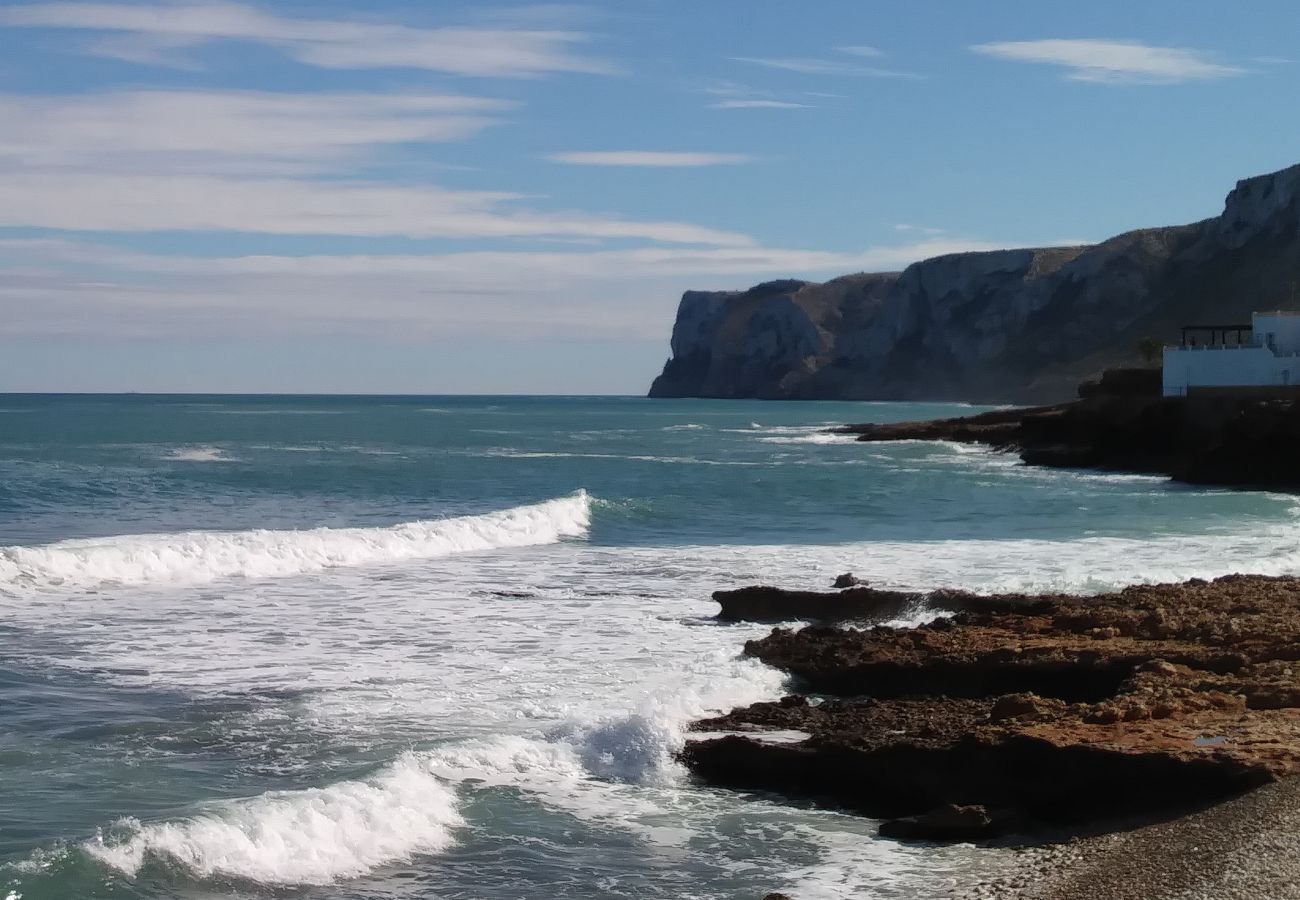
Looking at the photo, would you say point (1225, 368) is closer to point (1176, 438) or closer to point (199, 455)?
point (1176, 438)

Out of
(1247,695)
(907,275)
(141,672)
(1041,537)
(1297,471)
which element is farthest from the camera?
(907,275)

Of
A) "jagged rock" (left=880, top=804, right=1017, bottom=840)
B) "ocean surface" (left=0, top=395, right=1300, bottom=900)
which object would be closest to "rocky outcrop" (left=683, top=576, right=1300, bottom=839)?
"jagged rock" (left=880, top=804, right=1017, bottom=840)

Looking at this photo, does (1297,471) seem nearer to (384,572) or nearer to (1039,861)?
(384,572)

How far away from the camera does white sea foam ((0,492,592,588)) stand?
20.6m

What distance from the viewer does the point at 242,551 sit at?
2277cm

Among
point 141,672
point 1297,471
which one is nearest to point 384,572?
point 141,672

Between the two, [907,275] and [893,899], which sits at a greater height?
[907,275]

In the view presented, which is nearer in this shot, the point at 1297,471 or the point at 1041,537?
the point at 1041,537

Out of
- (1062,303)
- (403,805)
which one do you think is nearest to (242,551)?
(403,805)

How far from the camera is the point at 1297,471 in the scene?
40.2m

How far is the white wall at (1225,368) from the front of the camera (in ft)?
167

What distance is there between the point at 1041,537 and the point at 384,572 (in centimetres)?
1176

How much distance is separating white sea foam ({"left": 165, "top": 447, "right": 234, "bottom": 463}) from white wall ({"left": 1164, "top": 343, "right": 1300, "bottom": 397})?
115 ft

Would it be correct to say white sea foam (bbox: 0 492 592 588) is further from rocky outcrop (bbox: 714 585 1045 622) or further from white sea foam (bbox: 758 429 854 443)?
white sea foam (bbox: 758 429 854 443)
